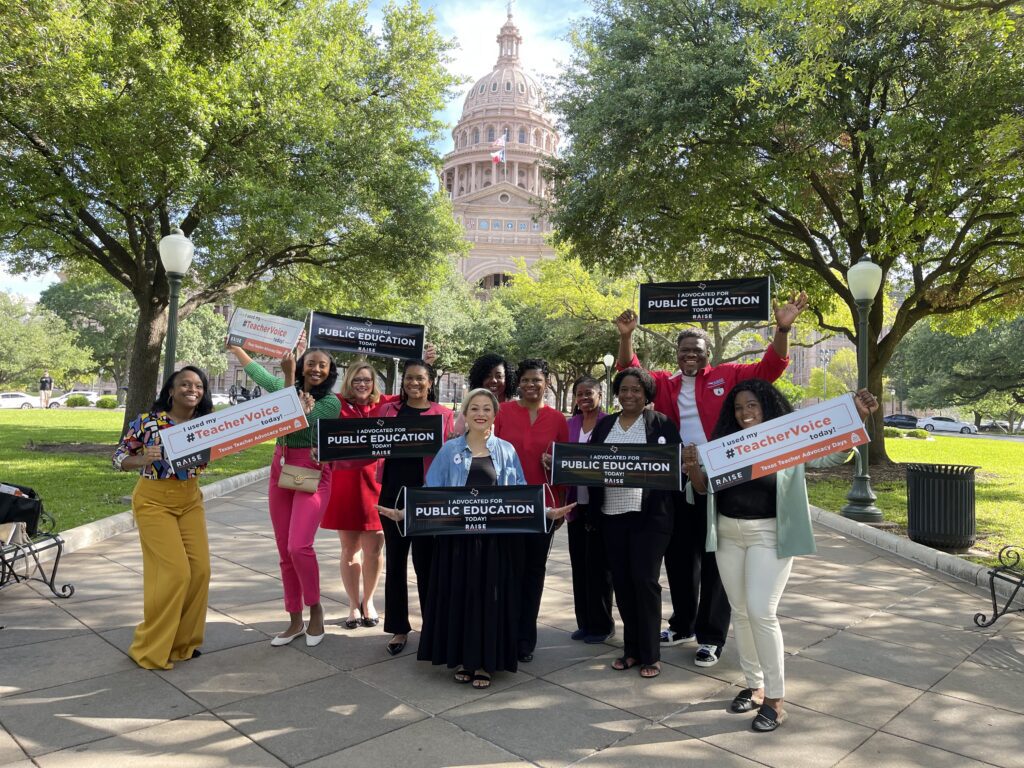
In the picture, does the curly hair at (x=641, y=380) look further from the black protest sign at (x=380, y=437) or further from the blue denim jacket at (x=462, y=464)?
the black protest sign at (x=380, y=437)

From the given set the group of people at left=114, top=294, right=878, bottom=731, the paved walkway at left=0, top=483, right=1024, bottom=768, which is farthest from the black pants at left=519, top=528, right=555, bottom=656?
the paved walkway at left=0, top=483, right=1024, bottom=768

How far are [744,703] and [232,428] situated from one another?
353cm

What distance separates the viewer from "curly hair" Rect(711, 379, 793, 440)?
14.0ft

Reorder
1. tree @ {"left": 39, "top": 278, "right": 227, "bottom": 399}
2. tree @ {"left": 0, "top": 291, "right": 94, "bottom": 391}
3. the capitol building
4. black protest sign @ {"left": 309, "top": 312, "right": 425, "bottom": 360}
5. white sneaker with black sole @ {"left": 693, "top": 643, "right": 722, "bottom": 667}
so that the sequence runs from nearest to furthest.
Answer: white sneaker with black sole @ {"left": 693, "top": 643, "right": 722, "bottom": 667}
black protest sign @ {"left": 309, "top": 312, "right": 425, "bottom": 360}
tree @ {"left": 0, "top": 291, "right": 94, "bottom": 391}
tree @ {"left": 39, "top": 278, "right": 227, "bottom": 399}
the capitol building

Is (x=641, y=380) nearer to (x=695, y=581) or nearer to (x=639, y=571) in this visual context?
(x=639, y=571)

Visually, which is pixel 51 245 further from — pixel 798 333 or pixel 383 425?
Result: pixel 798 333

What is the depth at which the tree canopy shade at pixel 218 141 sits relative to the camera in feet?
39.4

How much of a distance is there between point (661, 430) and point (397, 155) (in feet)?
48.0

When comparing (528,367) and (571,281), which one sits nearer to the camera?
(528,367)

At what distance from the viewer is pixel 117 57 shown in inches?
472

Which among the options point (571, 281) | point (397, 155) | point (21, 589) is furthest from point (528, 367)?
point (571, 281)

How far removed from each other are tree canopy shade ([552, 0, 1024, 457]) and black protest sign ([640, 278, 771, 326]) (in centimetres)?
589

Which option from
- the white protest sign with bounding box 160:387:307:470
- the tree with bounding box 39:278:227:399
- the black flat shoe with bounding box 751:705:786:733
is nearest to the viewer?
the black flat shoe with bounding box 751:705:786:733

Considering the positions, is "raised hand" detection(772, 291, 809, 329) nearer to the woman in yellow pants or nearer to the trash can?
the woman in yellow pants
